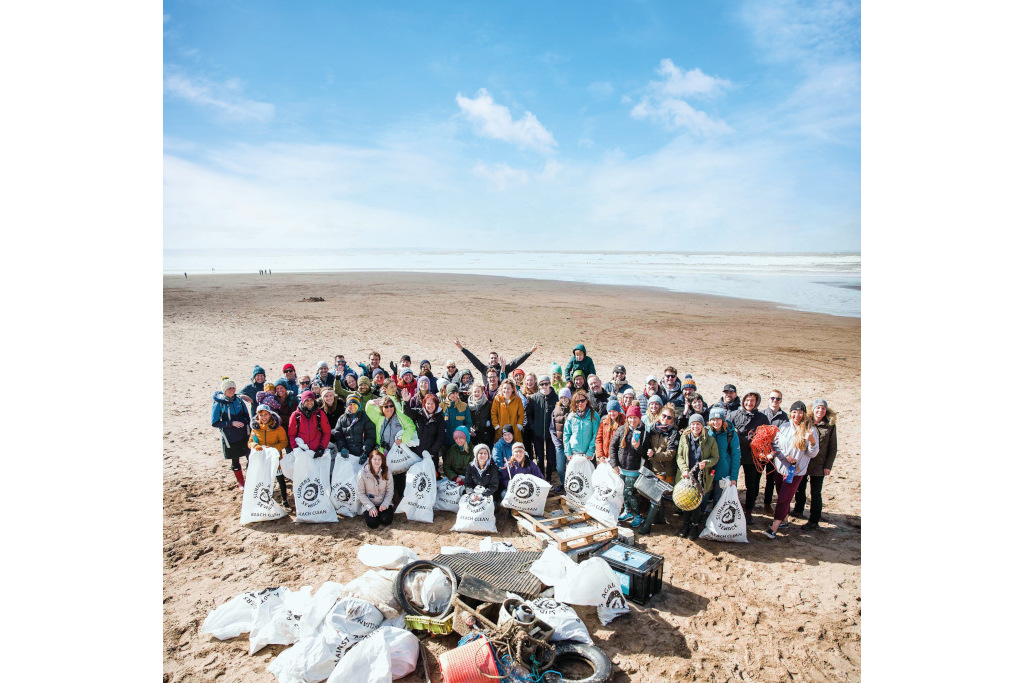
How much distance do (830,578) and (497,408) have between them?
433 centimetres

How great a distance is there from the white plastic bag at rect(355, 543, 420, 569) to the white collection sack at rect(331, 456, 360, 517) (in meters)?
1.26

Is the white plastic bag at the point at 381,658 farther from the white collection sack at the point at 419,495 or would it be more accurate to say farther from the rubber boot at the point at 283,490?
the rubber boot at the point at 283,490

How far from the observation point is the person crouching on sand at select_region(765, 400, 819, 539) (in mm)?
5746

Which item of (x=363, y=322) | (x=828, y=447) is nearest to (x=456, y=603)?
(x=828, y=447)

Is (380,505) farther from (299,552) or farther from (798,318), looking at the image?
(798,318)

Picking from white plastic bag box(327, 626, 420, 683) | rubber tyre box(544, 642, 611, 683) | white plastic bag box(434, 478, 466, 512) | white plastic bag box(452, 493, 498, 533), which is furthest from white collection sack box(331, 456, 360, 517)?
rubber tyre box(544, 642, 611, 683)

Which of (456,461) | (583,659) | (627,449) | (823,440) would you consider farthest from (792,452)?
(456,461)

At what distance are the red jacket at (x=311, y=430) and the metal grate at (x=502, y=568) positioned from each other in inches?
94.0

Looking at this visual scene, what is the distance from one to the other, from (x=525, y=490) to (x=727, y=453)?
8.23 ft

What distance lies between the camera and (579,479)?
664cm

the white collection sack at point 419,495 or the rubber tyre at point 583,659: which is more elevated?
the white collection sack at point 419,495

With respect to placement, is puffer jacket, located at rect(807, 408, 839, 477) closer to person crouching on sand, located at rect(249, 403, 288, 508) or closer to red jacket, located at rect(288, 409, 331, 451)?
red jacket, located at rect(288, 409, 331, 451)

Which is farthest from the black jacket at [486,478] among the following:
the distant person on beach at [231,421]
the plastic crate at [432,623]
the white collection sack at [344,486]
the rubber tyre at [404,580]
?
the distant person on beach at [231,421]

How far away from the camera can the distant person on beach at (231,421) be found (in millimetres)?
6676
